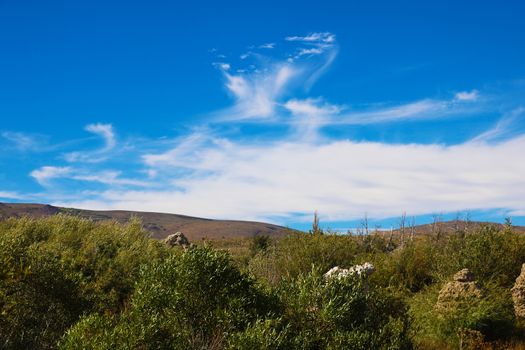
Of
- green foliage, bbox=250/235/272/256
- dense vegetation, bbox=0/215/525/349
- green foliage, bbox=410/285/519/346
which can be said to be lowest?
green foliage, bbox=410/285/519/346

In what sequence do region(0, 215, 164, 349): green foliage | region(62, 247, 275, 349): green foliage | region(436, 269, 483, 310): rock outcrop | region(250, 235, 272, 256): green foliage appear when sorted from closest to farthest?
region(62, 247, 275, 349): green foliage, region(0, 215, 164, 349): green foliage, region(436, 269, 483, 310): rock outcrop, region(250, 235, 272, 256): green foliage

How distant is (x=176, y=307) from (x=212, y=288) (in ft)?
3.24

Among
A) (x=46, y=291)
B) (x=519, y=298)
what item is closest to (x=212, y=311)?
(x=46, y=291)

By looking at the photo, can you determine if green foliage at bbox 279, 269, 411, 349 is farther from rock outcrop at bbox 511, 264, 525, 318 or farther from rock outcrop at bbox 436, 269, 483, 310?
rock outcrop at bbox 511, 264, 525, 318

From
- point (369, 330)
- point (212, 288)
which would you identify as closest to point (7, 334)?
point (212, 288)

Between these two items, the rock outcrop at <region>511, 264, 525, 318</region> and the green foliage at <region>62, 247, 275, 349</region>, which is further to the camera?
the rock outcrop at <region>511, 264, 525, 318</region>

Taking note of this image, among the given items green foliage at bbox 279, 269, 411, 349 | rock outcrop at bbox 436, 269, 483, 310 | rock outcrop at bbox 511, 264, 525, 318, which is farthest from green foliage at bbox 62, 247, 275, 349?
rock outcrop at bbox 511, 264, 525, 318

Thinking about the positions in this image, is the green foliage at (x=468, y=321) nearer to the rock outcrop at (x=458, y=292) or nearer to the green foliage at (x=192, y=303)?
the rock outcrop at (x=458, y=292)

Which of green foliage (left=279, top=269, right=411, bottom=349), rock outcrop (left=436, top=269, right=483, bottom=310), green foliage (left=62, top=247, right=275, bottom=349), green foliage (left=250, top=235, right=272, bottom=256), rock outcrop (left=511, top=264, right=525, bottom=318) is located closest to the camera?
green foliage (left=62, top=247, right=275, bottom=349)

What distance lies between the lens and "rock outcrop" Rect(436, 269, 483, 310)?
2027cm

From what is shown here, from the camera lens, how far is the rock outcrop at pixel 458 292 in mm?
20266

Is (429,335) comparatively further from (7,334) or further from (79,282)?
(7,334)

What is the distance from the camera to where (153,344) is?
1046 cm

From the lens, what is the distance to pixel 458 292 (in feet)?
67.6
